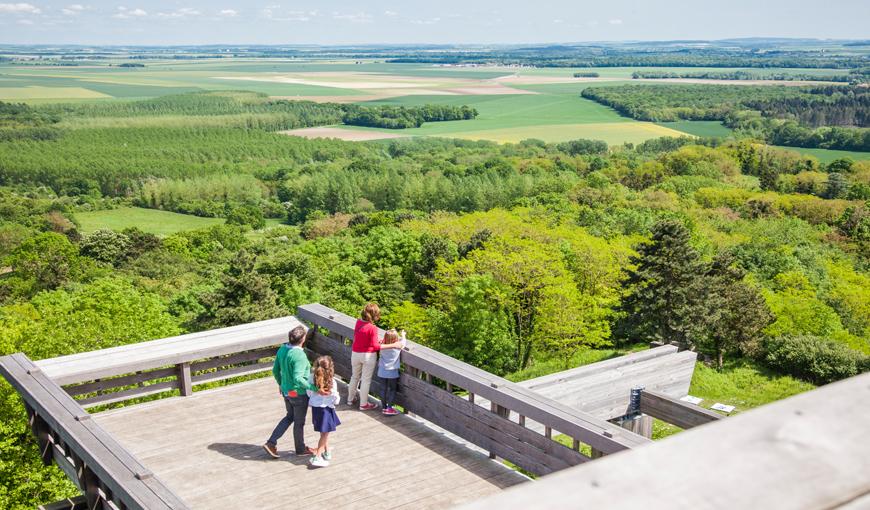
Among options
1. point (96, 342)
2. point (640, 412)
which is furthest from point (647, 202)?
point (640, 412)

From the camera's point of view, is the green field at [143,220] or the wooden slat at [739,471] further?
the green field at [143,220]

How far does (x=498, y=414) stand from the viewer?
778 centimetres

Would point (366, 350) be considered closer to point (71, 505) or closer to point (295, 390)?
point (295, 390)

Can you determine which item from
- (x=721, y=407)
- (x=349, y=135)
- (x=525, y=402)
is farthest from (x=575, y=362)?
(x=349, y=135)

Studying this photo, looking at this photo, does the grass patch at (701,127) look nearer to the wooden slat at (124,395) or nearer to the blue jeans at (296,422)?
the wooden slat at (124,395)

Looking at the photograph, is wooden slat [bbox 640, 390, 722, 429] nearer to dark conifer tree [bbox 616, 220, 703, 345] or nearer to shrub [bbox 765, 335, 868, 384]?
shrub [bbox 765, 335, 868, 384]

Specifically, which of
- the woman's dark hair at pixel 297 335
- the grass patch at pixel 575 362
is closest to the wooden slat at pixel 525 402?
the woman's dark hair at pixel 297 335

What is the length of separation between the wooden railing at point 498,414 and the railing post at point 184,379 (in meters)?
1.92

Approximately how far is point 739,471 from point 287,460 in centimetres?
719

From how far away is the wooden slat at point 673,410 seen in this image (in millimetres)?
8484

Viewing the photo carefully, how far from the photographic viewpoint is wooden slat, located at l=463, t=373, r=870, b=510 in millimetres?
1374

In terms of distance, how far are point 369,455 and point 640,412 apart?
11.7 feet

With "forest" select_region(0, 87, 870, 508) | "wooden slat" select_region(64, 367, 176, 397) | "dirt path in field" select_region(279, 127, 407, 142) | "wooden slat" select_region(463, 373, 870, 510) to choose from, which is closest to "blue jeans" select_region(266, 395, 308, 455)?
"wooden slat" select_region(64, 367, 176, 397)

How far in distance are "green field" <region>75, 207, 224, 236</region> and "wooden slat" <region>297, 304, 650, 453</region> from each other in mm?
103721
